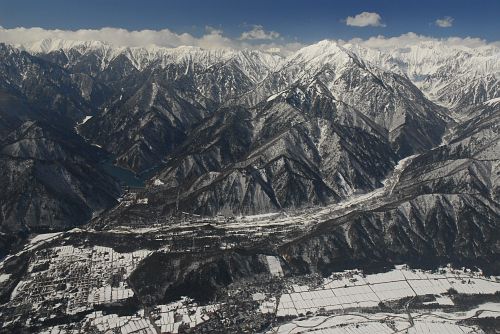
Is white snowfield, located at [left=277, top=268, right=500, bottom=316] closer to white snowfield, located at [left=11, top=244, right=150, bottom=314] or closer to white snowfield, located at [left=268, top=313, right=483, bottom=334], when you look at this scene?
white snowfield, located at [left=268, top=313, right=483, bottom=334]

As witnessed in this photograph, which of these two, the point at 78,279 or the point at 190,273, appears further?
the point at 78,279

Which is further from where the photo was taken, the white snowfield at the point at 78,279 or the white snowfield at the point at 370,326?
the white snowfield at the point at 78,279

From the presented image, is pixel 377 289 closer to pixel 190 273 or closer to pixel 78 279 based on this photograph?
pixel 190 273

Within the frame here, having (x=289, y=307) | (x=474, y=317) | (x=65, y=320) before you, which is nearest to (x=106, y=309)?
(x=65, y=320)

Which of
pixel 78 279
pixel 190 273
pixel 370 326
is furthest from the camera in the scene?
pixel 78 279

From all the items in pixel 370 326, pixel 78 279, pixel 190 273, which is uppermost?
pixel 78 279

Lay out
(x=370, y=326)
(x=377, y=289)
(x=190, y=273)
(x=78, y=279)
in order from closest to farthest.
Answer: (x=370, y=326), (x=377, y=289), (x=190, y=273), (x=78, y=279)

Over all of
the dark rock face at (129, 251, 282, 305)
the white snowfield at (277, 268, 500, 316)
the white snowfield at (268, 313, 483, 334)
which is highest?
the dark rock face at (129, 251, 282, 305)

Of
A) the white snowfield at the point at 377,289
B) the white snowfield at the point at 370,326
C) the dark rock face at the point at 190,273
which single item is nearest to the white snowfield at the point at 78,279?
the dark rock face at the point at 190,273

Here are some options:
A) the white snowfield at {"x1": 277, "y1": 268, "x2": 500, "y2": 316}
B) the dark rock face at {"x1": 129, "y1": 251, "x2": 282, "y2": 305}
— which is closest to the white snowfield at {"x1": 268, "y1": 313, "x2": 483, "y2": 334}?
the white snowfield at {"x1": 277, "y1": 268, "x2": 500, "y2": 316}

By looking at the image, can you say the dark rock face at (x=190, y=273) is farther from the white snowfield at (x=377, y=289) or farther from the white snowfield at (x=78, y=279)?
the white snowfield at (x=377, y=289)

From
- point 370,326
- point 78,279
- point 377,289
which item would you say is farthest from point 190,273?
point 377,289
